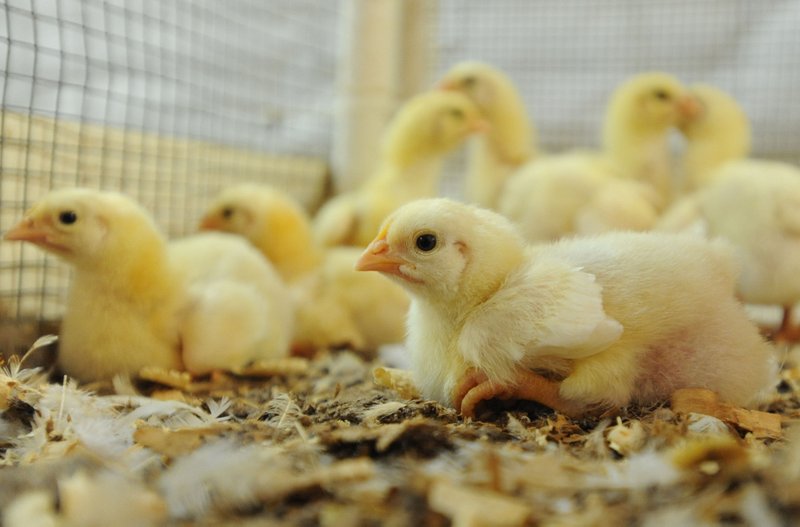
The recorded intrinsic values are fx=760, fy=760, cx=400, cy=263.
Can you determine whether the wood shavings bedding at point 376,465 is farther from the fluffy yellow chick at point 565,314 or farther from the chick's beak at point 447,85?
the chick's beak at point 447,85

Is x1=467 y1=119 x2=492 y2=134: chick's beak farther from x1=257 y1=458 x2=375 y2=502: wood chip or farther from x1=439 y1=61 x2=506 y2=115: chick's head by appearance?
x1=257 y1=458 x2=375 y2=502: wood chip

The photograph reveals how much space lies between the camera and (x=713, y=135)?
380 cm

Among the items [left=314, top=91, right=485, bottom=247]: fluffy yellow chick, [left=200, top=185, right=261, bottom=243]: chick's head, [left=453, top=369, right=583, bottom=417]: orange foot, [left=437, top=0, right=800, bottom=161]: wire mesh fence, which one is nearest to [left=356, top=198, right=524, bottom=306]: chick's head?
[left=453, top=369, right=583, bottom=417]: orange foot

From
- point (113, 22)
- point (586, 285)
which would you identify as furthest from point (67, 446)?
point (113, 22)

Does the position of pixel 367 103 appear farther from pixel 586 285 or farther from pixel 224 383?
pixel 586 285

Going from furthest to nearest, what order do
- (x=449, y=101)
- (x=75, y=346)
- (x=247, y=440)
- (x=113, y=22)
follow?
(x=449, y=101) < (x=113, y=22) < (x=75, y=346) < (x=247, y=440)

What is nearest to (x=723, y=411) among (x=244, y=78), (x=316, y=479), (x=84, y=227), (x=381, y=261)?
(x=381, y=261)

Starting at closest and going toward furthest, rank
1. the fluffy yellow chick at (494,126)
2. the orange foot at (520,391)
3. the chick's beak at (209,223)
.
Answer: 1. the orange foot at (520,391)
2. the chick's beak at (209,223)
3. the fluffy yellow chick at (494,126)

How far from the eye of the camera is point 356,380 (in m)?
2.44

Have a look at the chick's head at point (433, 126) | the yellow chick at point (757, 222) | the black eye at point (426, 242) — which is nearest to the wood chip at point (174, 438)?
the black eye at point (426, 242)

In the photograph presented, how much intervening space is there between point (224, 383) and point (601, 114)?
324cm

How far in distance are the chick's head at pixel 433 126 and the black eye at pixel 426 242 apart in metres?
1.99

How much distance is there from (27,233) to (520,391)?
1513 mm

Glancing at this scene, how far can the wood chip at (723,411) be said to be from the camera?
5.53 feet
